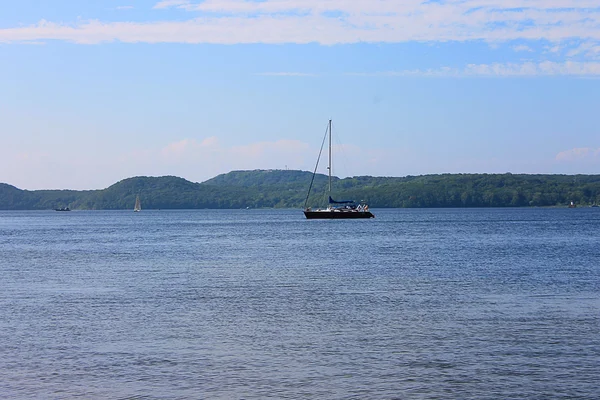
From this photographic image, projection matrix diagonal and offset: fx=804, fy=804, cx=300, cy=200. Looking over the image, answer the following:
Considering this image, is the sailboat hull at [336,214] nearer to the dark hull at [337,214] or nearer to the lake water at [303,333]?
the dark hull at [337,214]

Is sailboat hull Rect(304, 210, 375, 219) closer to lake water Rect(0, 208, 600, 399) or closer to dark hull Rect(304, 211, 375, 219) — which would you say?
dark hull Rect(304, 211, 375, 219)

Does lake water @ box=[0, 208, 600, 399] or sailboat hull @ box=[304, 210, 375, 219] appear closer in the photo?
lake water @ box=[0, 208, 600, 399]

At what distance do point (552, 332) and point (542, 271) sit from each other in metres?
24.7

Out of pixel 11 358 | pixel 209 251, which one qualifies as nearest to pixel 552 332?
pixel 11 358

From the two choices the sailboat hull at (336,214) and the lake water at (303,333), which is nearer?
the lake water at (303,333)

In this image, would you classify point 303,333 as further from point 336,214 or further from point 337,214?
point 336,214

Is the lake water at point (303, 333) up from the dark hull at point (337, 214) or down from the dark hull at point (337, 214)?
down

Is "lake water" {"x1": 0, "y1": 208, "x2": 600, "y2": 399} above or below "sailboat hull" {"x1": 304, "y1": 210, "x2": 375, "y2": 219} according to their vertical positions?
below

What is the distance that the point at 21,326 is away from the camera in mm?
29719

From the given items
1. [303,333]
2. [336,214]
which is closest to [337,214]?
[336,214]

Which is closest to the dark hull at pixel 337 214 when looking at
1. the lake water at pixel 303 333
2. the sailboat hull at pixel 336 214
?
the sailboat hull at pixel 336 214

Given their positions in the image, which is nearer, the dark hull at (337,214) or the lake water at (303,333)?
the lake water at (303,333)

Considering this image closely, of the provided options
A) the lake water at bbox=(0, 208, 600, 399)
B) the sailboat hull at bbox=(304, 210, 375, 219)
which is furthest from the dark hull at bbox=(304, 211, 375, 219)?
the lake water at bbox=(0, 208, 600, 399)

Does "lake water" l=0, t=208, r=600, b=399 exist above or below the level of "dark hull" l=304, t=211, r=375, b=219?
below
